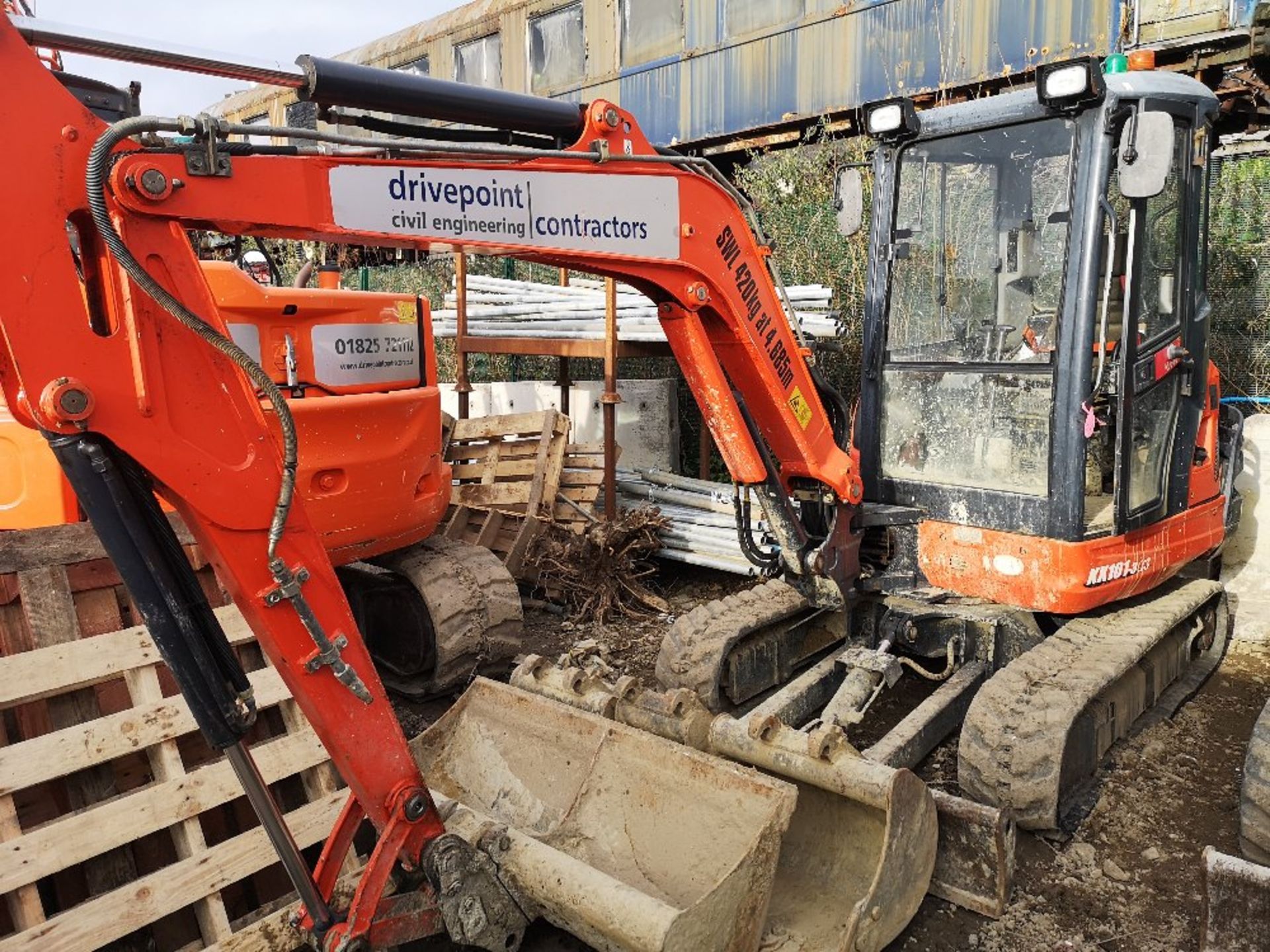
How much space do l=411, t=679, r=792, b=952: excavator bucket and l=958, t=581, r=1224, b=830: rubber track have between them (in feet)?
2.65

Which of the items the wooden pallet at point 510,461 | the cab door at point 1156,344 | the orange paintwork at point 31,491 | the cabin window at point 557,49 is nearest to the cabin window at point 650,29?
the cabin window at point 557,49

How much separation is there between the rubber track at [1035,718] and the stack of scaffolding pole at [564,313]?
296 cm

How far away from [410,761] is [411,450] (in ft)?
7.15

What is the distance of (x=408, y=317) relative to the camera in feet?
15.1

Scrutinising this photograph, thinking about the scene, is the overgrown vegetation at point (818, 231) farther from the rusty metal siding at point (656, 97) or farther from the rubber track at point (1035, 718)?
the rubber track at point (1035, 718)

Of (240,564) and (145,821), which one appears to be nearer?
(240,564)

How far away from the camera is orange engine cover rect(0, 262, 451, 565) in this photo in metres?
3.85

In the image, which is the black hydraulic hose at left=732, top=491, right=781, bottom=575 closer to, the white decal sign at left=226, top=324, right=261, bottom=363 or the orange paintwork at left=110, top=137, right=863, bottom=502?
the orange paintwork at left=110, top=137, right=863, bottom=502

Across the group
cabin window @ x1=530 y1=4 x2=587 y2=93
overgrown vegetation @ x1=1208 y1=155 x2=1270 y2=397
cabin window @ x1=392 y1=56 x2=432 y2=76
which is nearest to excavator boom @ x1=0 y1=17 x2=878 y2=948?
overgrown vegetation @ x1=1208 y1=155 x2=1270 y2=397

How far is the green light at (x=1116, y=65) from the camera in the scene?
3729 millimetres

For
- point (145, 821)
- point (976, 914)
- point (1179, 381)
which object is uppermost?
point (1179, 381)

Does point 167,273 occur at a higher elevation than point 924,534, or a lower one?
higher

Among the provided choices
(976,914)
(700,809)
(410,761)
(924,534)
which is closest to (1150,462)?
(924,534)

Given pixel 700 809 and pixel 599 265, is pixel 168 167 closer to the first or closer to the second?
pixel 599 265
